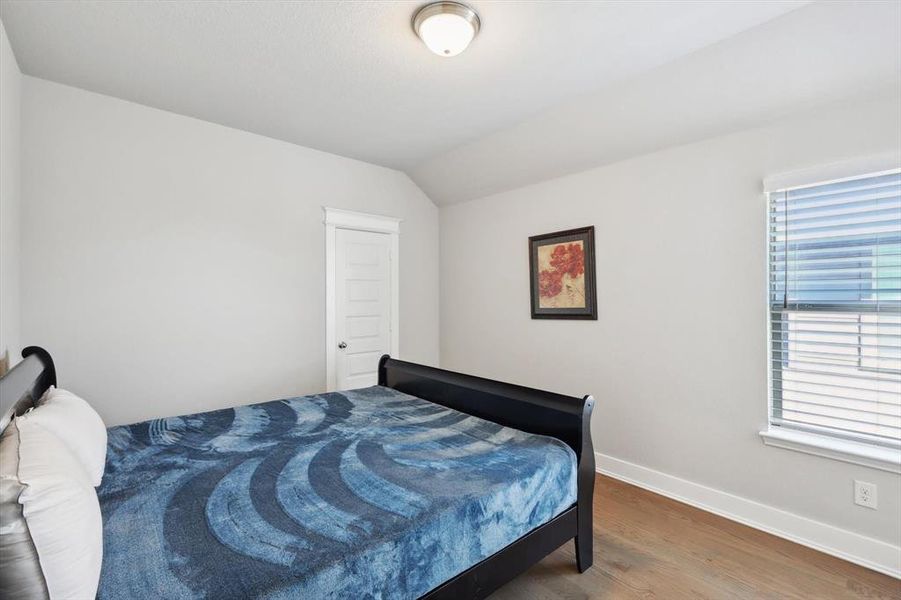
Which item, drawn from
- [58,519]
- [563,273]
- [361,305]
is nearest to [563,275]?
[563,273]

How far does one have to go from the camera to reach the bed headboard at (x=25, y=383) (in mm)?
1289

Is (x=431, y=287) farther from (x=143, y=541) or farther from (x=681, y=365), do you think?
(x=143, y=541)

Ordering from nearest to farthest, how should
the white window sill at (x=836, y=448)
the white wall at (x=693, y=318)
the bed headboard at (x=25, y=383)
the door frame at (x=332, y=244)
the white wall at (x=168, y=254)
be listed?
the bed headboard at (x=25, y=383), the white window sill at (x=836, y=448), the white wall at (x=693, y=318), the white wall at (x=168, y=254), the door frame at (x=332, y=244)

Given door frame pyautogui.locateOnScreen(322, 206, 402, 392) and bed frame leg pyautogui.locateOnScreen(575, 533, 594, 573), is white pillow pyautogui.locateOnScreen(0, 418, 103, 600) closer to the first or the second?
bed frame leg pyautogui.locateOnScreen(575, 533, 594, 573)

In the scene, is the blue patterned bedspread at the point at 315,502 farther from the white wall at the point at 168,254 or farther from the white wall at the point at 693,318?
the white wall at the point at 693,318

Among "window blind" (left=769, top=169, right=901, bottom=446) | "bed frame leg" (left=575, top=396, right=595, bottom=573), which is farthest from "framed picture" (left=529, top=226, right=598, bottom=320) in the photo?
"bed frame leg" (left=575, top=396, right=595, bottom=573)

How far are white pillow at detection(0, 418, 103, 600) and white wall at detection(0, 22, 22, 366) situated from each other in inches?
61.7

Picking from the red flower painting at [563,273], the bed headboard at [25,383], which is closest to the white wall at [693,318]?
the red flower painting at [563,273]

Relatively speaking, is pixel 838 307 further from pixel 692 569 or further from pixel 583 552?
pixel 583 552

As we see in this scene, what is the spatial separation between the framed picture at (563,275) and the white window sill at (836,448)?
1.35 meters

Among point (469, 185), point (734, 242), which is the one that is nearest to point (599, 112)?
point (734, 242)

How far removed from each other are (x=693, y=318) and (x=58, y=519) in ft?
10.3

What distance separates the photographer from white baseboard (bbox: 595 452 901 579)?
2025mm

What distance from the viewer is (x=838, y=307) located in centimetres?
221
